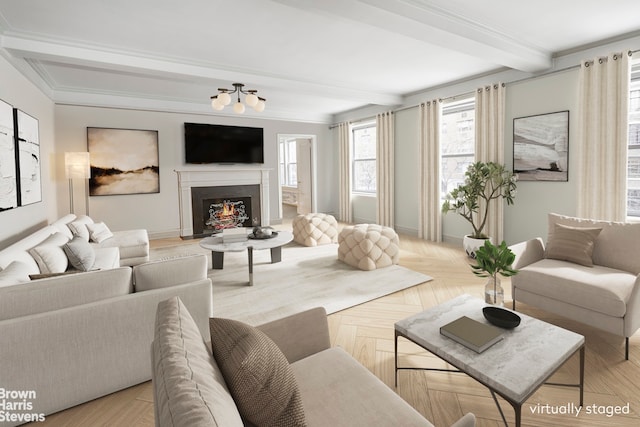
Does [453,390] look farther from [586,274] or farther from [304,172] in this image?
[304,172]

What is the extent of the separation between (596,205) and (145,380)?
181 inches

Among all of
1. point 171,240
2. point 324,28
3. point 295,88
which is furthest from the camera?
point 171,240

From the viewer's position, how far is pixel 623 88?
3457 mm

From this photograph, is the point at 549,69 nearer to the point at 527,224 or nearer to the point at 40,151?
the point at 527,224

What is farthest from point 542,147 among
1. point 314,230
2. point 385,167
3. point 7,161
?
point 7,161

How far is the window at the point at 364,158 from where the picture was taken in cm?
721

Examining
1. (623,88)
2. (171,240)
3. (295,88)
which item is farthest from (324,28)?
(171,240)

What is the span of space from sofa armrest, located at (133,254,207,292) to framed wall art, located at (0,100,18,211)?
2030 mm

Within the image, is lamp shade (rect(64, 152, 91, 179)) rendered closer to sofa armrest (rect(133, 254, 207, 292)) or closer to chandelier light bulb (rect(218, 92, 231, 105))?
chandelier light bulb (rect(218, 92, 231, 105))

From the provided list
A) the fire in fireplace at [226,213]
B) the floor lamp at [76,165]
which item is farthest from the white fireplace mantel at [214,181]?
the floor lamp at [76,165]

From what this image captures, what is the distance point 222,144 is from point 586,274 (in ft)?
19.5

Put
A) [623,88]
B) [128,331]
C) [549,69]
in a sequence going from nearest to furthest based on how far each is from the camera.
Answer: [128,331] < [623,88] < [549,69]

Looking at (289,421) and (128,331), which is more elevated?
(289,421)

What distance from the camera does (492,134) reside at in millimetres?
4660
